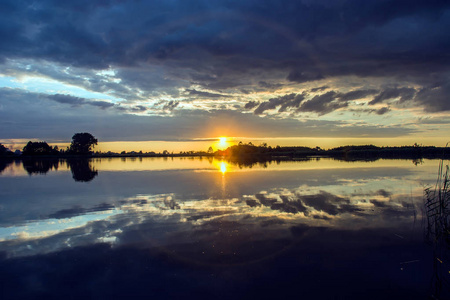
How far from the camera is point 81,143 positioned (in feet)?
350

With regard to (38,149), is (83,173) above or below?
below

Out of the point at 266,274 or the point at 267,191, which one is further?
the point at 267,191

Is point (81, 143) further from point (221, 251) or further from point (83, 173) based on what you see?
point (221, 251)

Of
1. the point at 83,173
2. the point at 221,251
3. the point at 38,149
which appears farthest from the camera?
the point at 38,149

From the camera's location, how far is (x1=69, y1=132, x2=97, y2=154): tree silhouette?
349ft

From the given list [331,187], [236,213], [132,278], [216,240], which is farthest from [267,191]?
[132,278]

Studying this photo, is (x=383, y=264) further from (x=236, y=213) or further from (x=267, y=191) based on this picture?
(x=267, y=191)

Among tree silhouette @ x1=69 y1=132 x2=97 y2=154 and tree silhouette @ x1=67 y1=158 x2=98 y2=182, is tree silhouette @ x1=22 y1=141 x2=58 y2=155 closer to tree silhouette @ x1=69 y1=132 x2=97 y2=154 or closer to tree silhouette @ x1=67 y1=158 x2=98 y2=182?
tree silhouette @ x1=69 y1=132 x2=97 y2=154

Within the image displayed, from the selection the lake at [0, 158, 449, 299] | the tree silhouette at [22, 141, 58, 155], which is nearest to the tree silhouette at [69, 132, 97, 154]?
the tree silhouette at [22, 141, 58, 155]

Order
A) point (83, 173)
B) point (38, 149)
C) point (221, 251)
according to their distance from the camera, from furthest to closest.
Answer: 1. point (38, 149)
2. point (83, 173)
3. point (221, 251)

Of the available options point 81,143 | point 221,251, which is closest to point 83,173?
point 221,251

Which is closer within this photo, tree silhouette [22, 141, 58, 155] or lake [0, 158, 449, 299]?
lake [0, 158, 449, 299]

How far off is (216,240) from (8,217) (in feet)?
32.1

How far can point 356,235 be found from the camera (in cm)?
946
